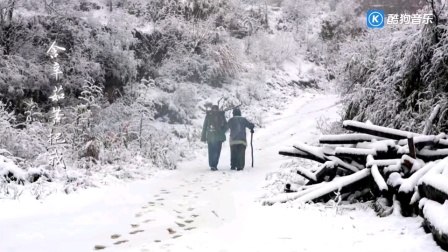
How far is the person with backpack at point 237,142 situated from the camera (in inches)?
435

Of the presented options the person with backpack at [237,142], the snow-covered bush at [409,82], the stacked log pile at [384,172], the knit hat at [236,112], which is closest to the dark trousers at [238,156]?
the person with backpack at [237,142]

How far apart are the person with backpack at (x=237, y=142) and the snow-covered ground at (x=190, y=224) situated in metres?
3.09

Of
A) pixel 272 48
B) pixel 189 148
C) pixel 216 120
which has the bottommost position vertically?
pixel 189 148

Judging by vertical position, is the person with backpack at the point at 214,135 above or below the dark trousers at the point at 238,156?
above

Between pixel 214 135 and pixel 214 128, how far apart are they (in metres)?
0.23

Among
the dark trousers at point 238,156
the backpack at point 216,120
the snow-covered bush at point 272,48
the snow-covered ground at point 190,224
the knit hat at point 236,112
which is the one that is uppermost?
the snow-covered bush at point 272,48

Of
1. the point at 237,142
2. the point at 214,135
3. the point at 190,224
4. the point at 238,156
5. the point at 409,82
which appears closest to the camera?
the point at 190,224

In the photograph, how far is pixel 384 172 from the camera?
5188 millimetres

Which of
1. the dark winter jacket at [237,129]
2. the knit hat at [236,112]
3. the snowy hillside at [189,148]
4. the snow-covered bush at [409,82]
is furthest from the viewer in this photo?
the knit hat at [236,112]

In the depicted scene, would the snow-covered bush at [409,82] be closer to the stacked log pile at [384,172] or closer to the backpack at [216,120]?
the stacked log pile at [384,172]

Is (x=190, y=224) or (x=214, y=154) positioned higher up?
(x=190, y=224)

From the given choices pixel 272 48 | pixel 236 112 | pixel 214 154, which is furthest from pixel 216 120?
pixel 272 48

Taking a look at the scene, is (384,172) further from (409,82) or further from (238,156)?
(238,156)

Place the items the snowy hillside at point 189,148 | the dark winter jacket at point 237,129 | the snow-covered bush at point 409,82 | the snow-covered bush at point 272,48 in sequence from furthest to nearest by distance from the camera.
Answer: the snow-covered bush at point 272,48 < the dark winter jacket at point 237,129 < the snow-covered bush at point 409,82 < the snowy hillside at point 189,148
